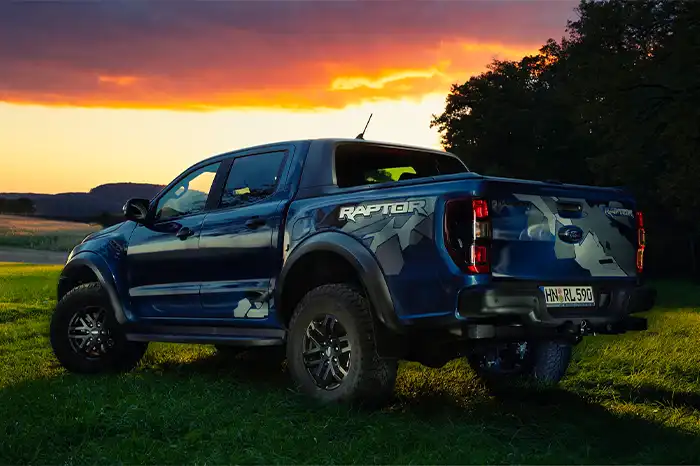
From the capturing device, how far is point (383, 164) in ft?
25.7

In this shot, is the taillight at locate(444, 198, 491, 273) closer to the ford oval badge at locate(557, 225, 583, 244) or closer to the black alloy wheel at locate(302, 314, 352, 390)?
the ford oval badge at locate(557, 225, 583, 244)

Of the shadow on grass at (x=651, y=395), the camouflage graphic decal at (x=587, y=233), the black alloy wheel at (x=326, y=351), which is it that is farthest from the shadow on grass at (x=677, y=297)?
the black alloy wheel at (x=326, y=351)

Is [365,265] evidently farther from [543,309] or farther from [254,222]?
[254,222]

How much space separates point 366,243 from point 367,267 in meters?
0.17

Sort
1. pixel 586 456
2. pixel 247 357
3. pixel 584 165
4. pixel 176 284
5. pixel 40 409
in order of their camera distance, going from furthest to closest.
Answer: pixel 584 165 < pixel 247 357 < pixel 176 284 < pixel 40 409 < pixel 586 456

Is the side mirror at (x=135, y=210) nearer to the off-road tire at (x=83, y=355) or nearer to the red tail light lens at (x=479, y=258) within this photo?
the off-road tire at (x=83, y=355)

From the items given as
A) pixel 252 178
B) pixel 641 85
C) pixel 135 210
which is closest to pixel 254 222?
pixel 252 178

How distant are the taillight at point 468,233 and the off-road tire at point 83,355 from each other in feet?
13.2

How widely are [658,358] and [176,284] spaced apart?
5.14 metres

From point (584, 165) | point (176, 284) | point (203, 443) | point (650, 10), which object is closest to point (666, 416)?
point (203, 443)

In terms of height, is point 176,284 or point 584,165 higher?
point 584,165

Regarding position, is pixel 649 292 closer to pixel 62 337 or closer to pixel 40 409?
pixel 40 409

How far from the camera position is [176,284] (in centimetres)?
810

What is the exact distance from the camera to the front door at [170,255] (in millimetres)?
7953
